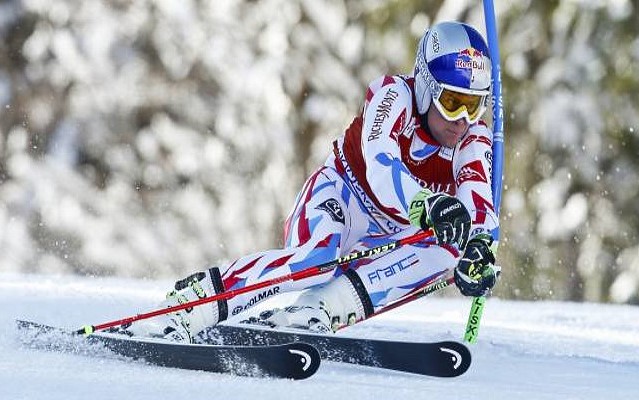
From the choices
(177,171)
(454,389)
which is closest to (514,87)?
(177,171)

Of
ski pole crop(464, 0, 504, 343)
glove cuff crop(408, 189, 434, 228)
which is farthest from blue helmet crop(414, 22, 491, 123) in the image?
glove cuff crop(408, 189, 434, 228)

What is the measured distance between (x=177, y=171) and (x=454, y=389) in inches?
307

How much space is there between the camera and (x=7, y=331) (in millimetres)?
4938

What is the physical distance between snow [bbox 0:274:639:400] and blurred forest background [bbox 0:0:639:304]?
Answer: 3.26 m

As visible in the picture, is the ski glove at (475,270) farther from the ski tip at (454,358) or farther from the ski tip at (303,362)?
the ski tip at (303,362)

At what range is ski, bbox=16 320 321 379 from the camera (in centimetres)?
400

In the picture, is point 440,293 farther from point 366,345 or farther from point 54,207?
point 366,345

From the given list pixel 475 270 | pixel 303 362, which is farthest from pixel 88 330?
pixel 475 270

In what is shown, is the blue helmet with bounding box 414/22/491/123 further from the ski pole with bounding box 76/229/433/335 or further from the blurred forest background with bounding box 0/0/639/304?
the blurred forest background with bounding box 0/0/639/304

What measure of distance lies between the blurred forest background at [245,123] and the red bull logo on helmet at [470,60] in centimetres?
627

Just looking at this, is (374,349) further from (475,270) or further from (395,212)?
(395,212)

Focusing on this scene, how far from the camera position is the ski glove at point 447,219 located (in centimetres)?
427

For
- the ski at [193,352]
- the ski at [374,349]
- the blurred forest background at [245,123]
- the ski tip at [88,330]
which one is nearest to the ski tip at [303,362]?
the ski at [193,352]

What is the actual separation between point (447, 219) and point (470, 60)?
620 mm
